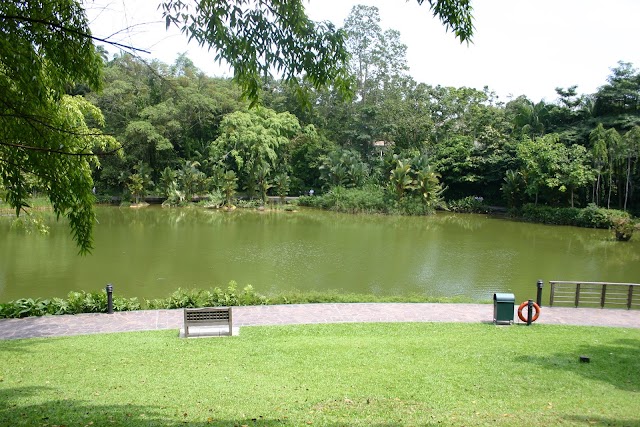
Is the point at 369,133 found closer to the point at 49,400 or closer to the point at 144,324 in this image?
the point at 144,324

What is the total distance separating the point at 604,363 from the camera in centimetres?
819

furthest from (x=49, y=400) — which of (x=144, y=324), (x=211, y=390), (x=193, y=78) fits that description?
(x=193, y=78)

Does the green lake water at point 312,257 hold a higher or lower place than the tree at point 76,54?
lower

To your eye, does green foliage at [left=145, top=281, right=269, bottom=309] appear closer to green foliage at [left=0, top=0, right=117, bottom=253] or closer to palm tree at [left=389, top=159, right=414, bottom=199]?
green foliage at [left=0, top=0, right=117, bottom=253]

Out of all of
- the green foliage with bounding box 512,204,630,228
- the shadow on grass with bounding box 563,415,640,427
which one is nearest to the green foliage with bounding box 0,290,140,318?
the shadow on grass with bounding box 563,415,640,427

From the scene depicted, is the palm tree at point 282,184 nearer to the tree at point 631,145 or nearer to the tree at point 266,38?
the tree at point 631,145

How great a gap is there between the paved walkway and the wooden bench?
933mm

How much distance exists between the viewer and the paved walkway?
10.4 metres

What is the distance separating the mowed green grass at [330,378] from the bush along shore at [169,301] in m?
2.04

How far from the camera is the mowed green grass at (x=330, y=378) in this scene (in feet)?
18.1

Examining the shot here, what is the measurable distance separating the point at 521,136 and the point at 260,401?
35701mm

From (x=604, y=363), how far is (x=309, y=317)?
5.71 m

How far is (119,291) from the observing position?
1455cm

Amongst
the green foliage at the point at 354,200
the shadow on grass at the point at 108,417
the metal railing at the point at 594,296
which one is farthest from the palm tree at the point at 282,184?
the shadow on grass at the point at 108,417
